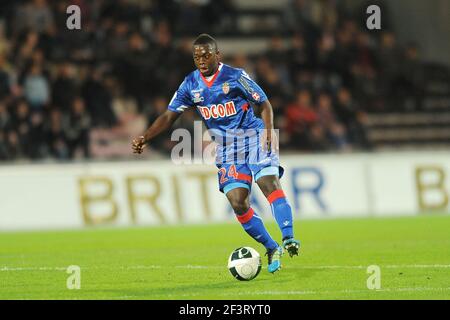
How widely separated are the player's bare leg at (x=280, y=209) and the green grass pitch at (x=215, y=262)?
35 cm

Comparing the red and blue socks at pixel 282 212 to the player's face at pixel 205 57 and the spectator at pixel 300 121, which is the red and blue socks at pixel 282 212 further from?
the spectator at pixel 300 121

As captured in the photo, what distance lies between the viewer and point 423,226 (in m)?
16.4

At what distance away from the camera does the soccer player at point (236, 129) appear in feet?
32.9

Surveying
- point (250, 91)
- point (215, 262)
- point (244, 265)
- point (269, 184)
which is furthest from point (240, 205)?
point (215, 262)

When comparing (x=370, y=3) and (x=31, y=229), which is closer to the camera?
(x=31, y=229)

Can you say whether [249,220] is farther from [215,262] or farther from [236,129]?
[215,262]

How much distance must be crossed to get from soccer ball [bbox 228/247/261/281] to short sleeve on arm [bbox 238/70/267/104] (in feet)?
4.79

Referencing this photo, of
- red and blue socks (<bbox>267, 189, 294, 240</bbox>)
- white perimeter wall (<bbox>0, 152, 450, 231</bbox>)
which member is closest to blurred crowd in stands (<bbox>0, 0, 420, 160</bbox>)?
white perimeter wall (<bbox>0, 152, 450, 231</bbox>)

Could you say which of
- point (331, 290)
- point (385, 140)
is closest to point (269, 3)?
point (385, 140)

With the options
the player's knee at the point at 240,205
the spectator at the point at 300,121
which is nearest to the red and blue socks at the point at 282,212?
the player's knee at the point at 240,205

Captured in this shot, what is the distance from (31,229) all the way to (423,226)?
646 cm

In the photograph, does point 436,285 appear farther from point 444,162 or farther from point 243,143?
point 444,162

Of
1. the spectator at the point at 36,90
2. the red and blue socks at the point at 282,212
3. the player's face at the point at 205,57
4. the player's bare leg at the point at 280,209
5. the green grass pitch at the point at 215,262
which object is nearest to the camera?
the green grass pitch at the point at 215,262

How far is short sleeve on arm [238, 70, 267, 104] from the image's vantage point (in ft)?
33.2
